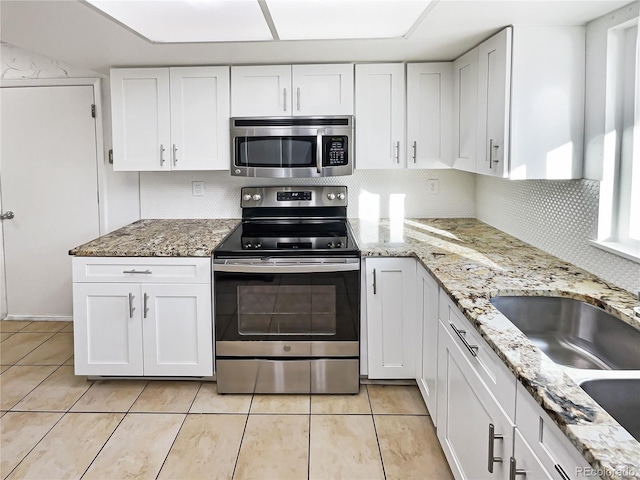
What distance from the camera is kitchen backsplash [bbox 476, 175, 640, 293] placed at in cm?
207

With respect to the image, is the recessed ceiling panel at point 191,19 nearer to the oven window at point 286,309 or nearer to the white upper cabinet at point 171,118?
the white upper cabinet at point 171,118

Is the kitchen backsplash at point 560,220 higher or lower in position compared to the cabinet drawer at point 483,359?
higher

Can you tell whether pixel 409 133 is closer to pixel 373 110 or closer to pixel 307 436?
Answer: pixel 373 110

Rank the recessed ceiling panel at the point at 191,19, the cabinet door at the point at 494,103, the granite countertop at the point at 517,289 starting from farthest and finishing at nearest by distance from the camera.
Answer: the cabinet door at the point at 494,103
the recessed ceiling panel at the point at 191,19
the granite countertop at the point at 517,289

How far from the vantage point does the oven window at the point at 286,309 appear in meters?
2.80

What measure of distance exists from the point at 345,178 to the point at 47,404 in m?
2.26

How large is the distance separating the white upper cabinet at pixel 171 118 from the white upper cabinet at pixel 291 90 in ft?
0.35

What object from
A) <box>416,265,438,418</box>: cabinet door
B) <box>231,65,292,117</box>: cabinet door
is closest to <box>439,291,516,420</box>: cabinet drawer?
<box>416,265,438,418</box>: cabinet door

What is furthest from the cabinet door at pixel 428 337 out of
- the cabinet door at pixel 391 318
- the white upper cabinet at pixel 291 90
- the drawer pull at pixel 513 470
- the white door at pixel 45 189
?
the white door at pixel 45 189

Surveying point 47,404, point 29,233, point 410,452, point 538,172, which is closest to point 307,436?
point 410,452

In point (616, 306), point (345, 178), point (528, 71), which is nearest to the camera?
point (616, 306)

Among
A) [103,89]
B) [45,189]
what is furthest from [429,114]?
[45,189]

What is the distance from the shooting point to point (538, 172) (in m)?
2.33

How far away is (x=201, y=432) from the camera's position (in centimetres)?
252
